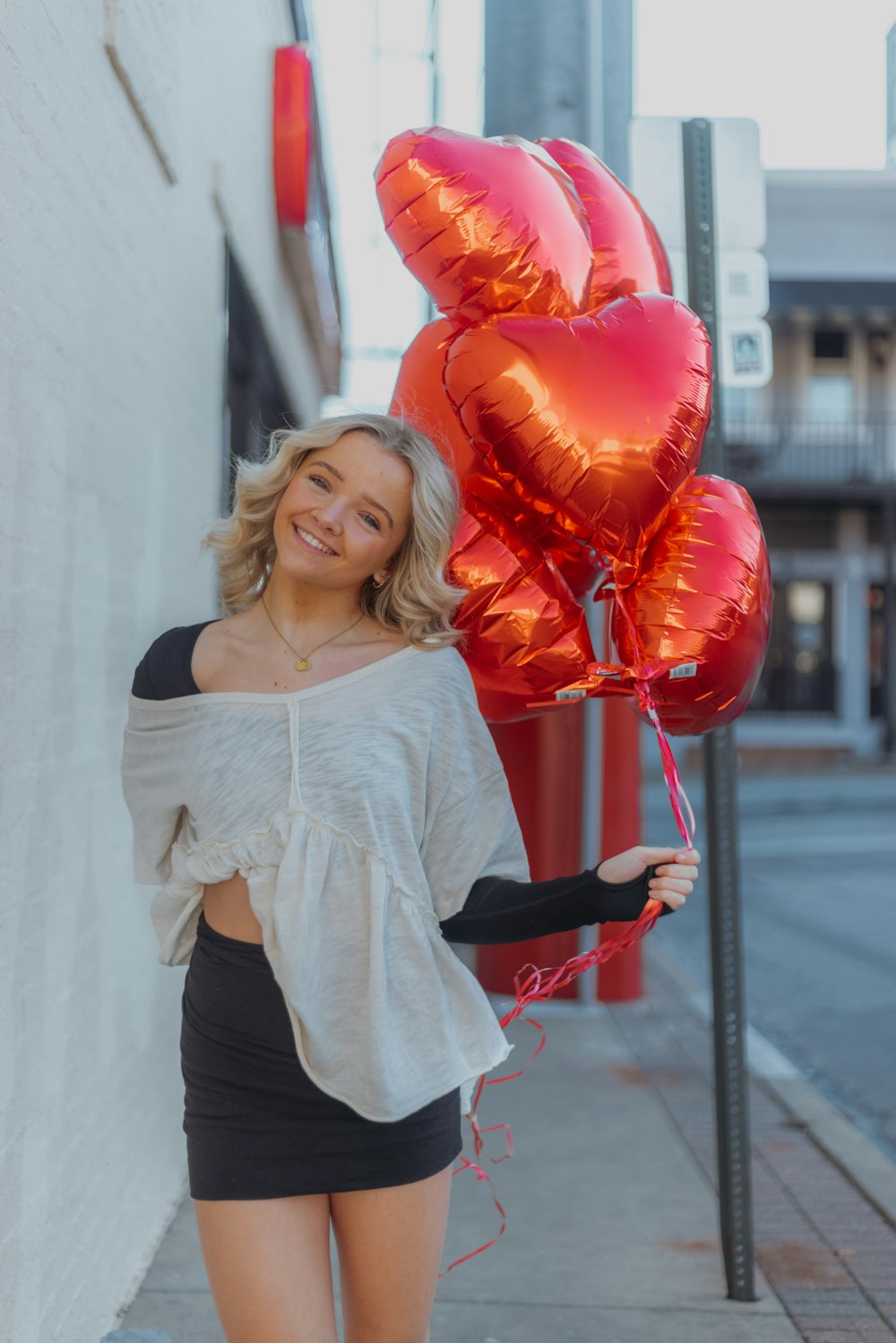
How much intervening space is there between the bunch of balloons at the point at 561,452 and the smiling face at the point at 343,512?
1.10ft

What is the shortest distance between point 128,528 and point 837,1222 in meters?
2.65

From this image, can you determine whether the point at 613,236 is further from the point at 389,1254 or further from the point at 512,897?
the point at 389,1254

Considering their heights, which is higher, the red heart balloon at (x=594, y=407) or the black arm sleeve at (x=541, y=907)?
the red heart balloon at (x=594, y=407)

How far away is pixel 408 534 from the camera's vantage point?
2.09 metres

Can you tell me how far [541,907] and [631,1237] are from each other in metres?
1.88

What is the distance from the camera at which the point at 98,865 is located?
8.94 feet

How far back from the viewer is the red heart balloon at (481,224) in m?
2.32

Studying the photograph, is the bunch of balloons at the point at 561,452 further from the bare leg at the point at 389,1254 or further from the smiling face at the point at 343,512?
the bare leg at the point at 389,1254

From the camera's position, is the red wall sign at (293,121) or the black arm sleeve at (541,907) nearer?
the black arm sleeve at (541,907)

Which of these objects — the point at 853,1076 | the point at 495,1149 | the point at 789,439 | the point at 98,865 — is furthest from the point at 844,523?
the point at 98,865

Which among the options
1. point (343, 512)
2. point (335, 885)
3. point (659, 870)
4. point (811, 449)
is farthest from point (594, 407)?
point (811, 449)

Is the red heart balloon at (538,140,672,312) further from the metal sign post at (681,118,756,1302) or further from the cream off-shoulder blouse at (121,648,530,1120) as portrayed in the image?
the cream off-shoulder blouse at (121,648,530,1120)

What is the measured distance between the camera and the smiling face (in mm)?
1978

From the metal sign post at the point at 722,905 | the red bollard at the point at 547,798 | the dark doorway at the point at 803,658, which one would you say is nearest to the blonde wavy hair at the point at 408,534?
the metal sign post at the point at 722,905
